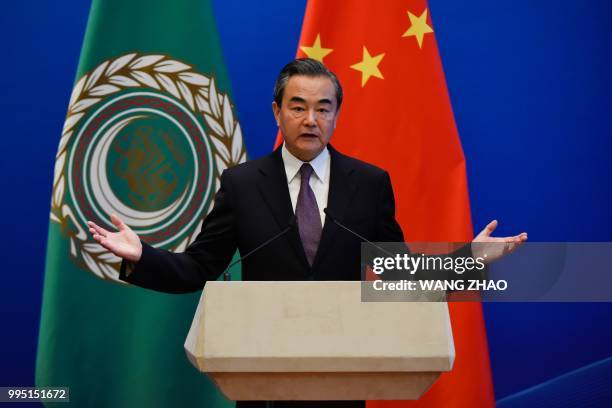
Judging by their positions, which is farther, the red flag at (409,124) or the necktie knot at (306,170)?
the red flag at (409,124)

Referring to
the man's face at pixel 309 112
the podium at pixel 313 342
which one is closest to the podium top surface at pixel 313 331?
the podium at pixel 313 342

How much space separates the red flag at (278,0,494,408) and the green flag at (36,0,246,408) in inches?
18.4

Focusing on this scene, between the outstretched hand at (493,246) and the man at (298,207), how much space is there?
187 mm

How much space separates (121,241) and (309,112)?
1.76 ft

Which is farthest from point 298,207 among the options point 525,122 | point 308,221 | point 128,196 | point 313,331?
point 525,122

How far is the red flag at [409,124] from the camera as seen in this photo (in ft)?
8.82

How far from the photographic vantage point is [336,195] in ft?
5.95

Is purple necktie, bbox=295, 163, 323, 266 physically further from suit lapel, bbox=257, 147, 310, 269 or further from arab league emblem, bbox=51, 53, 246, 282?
arab league emblem, bbox=51, 53, 246, 282

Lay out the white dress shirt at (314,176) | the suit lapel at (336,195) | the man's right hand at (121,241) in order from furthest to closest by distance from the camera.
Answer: the white dress shirt at (314,176)
the suit lapel at (336,195)
the man's right hand at (121,241)

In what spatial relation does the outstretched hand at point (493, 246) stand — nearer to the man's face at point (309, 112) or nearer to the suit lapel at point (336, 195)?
the suit lapel at point (336, 195)

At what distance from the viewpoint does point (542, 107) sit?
3.44 meters

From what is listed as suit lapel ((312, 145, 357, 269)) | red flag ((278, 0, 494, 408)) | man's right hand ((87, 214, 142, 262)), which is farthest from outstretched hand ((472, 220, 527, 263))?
red flag ((278, 0, 494, 408))

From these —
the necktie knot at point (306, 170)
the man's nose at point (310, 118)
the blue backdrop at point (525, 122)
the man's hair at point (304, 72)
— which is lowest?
the necktie knot at point (306, 170)

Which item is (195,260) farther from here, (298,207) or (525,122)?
(525,122)
